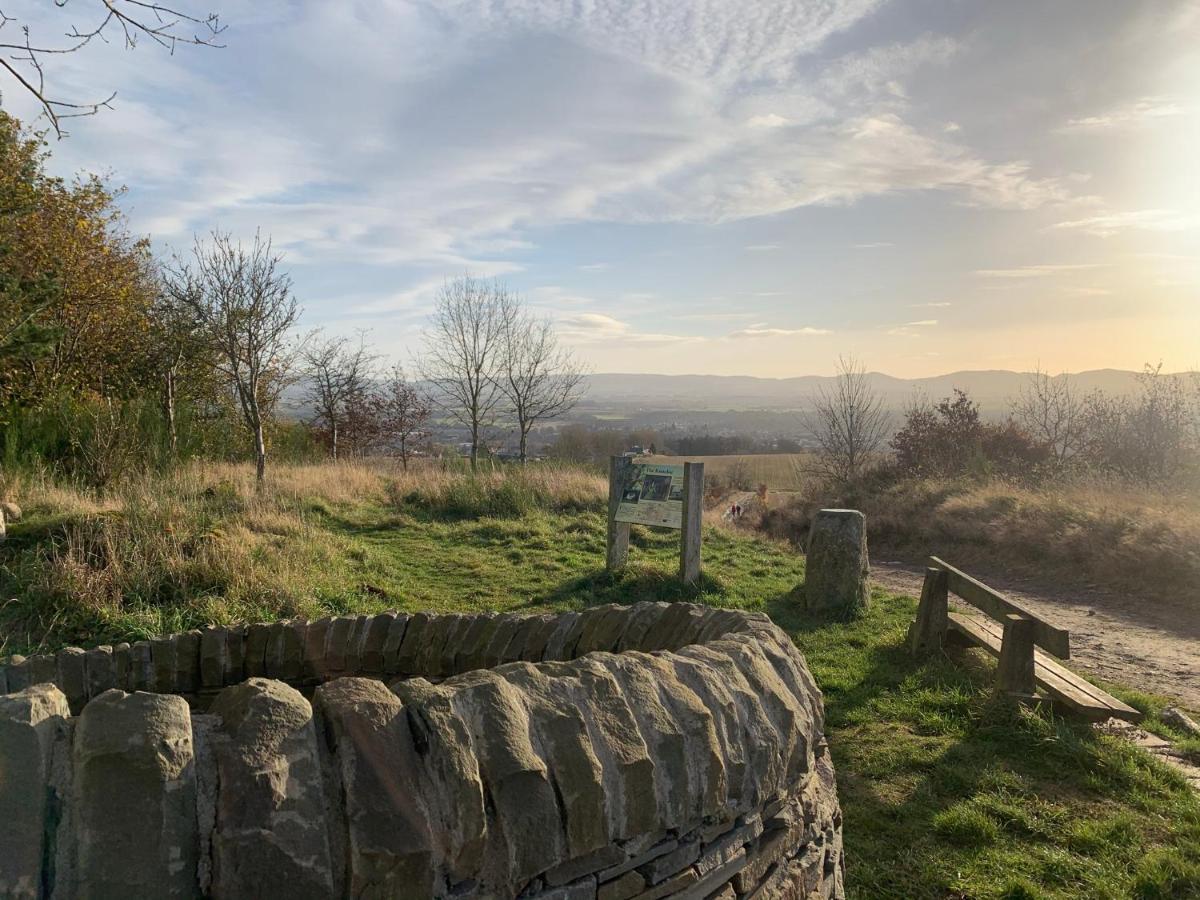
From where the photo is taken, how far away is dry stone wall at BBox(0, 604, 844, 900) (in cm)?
131

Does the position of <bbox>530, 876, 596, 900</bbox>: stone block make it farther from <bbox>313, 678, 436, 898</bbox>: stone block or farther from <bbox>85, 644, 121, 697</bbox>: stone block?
<bbox>85, 644, 121, 697</bbox>: stone block

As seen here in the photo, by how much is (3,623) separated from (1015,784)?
700 centimetres

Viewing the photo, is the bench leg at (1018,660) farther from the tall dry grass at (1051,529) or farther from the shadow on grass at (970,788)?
the tall dry grass at (1051,529)

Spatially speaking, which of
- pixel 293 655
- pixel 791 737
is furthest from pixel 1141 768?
pixel 293 655

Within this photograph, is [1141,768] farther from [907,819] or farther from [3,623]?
[3,623]

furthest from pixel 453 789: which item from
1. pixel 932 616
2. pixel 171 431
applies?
pixel 171 431

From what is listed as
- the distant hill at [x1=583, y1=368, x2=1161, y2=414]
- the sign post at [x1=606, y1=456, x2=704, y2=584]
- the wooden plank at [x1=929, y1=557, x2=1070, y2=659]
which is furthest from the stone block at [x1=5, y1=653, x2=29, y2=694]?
the distant hill at [x1=583, y1=368, x2=1161, y2=414]

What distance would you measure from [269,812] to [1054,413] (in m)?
22.4

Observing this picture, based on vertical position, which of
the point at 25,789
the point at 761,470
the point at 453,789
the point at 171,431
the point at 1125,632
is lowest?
the point at 1125,632

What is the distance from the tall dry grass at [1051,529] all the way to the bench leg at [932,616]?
4.70 meters

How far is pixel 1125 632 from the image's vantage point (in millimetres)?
7832

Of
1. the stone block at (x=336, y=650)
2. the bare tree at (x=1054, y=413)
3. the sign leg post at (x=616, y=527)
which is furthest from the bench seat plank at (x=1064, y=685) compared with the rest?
the bare tree at (x=1054, y=413)

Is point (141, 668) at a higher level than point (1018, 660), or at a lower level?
higher

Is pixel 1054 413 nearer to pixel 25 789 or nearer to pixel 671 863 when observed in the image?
pixel 671 863
